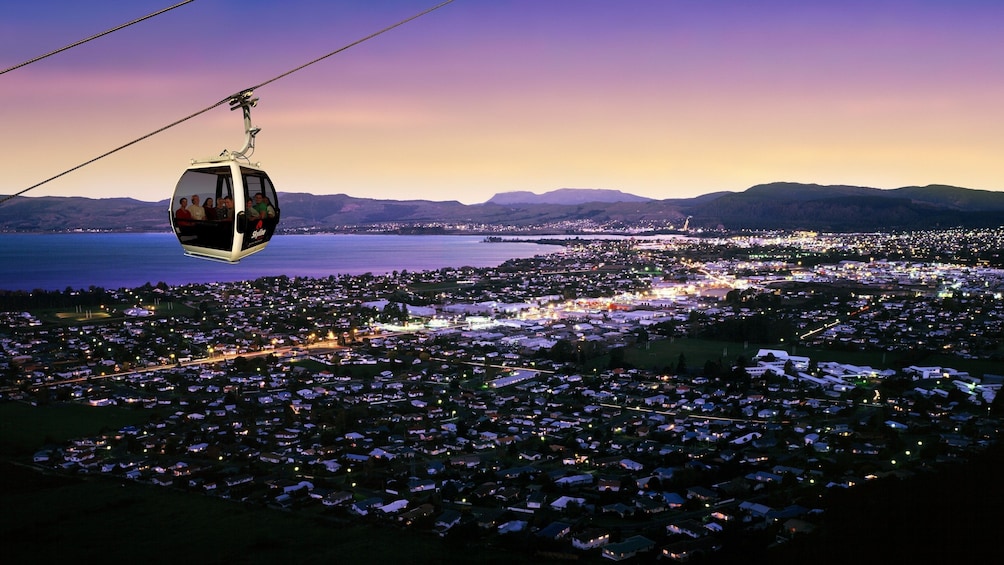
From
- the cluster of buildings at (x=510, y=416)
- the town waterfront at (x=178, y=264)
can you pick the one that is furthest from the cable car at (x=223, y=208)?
the town waterfront at (x=178, y=264)

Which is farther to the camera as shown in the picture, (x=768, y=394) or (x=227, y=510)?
(x=768, y=394)

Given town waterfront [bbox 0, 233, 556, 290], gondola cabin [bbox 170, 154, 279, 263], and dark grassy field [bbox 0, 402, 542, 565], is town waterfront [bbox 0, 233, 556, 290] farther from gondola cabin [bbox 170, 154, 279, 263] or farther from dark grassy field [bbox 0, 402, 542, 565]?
gondola cabin [bbox 170, 154, 279, 263]

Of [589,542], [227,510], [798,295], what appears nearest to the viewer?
[589,542]

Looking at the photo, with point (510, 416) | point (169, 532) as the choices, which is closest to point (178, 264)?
point (510, 416)

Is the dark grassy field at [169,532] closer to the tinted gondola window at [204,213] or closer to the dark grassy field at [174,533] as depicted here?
the dark grassy field at [174,533]

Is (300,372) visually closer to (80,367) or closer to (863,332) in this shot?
(80,367)

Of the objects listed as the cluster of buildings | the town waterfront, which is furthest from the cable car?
the town waterfront

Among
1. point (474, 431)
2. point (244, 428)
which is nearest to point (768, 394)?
point (474, 431)
